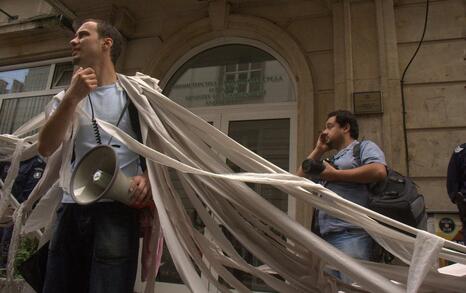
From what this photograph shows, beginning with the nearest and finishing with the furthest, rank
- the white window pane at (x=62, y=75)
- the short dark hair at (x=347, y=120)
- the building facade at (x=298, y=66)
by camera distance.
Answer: the short dark hair at (x=347, y=120) < the building facade at (x=298, y=66) < the white window pane at (x=62, y=75)

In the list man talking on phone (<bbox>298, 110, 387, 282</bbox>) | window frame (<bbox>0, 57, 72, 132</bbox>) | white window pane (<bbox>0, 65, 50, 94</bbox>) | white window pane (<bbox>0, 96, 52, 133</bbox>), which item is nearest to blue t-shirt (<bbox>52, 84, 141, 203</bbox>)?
man talking on phone (<bbox>298, 110, 387, 282</bbox>)

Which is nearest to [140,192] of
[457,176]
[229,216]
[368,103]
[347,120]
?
[229,216]

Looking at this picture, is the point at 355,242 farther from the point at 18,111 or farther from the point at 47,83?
the point at 18,111

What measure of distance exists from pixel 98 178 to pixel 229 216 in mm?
571

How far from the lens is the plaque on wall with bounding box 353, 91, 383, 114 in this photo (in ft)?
14.7

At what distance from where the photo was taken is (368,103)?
4531 millimetres

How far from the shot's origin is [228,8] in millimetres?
5637

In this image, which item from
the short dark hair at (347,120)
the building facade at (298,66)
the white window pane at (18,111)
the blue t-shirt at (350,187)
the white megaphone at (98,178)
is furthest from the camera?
the white window pane at (18,111)

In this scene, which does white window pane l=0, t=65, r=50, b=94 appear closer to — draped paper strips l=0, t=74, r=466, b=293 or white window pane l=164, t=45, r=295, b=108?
white window pane l=164, t=45, r=295, b=108

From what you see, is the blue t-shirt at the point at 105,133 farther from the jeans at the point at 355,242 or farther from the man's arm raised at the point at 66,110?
the jeans at the point at 355,242

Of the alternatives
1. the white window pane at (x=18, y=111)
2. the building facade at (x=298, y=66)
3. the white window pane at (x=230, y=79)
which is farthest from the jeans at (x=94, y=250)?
the white window pane at (x=18, y=111)

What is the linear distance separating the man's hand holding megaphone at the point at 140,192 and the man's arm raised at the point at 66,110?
38 centimetres

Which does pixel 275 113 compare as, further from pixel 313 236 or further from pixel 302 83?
pixel 313 236

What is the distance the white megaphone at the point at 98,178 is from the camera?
1470mm
